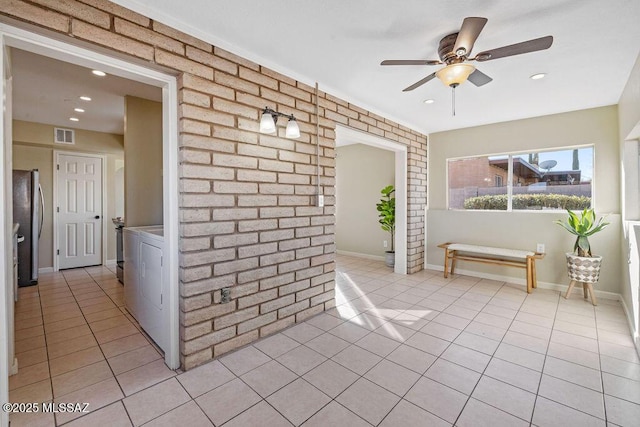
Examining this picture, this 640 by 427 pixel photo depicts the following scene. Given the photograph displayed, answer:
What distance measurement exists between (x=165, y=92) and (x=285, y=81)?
3.44 ft

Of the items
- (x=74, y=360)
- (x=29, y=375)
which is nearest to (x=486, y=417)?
(x=74, y=360)

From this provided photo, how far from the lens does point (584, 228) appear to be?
333 cm

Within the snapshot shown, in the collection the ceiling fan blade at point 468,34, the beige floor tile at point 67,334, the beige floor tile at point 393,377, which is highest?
the ceiling fan blade at point 468,34

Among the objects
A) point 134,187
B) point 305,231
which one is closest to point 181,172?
point 305,231

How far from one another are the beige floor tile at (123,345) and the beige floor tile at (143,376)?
0.37 metres

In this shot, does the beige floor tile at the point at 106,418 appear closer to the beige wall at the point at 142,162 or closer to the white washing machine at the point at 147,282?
the white washing machine at the point at 147,282

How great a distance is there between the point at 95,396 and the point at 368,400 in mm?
1679

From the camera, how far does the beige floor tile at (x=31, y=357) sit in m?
2.12

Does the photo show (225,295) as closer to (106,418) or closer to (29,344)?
(106,418)

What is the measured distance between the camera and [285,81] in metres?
2.66

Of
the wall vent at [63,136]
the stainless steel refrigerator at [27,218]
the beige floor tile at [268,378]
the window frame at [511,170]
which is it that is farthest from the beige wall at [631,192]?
the wall vent at [63,136]

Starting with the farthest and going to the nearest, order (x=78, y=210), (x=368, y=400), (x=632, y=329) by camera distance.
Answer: (x=78, y=210)
(x=632, y=329)
(x=368, y=400)

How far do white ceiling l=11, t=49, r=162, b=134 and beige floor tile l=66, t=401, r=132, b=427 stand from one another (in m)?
2.85

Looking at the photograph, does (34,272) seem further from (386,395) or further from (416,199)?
(416,199)
